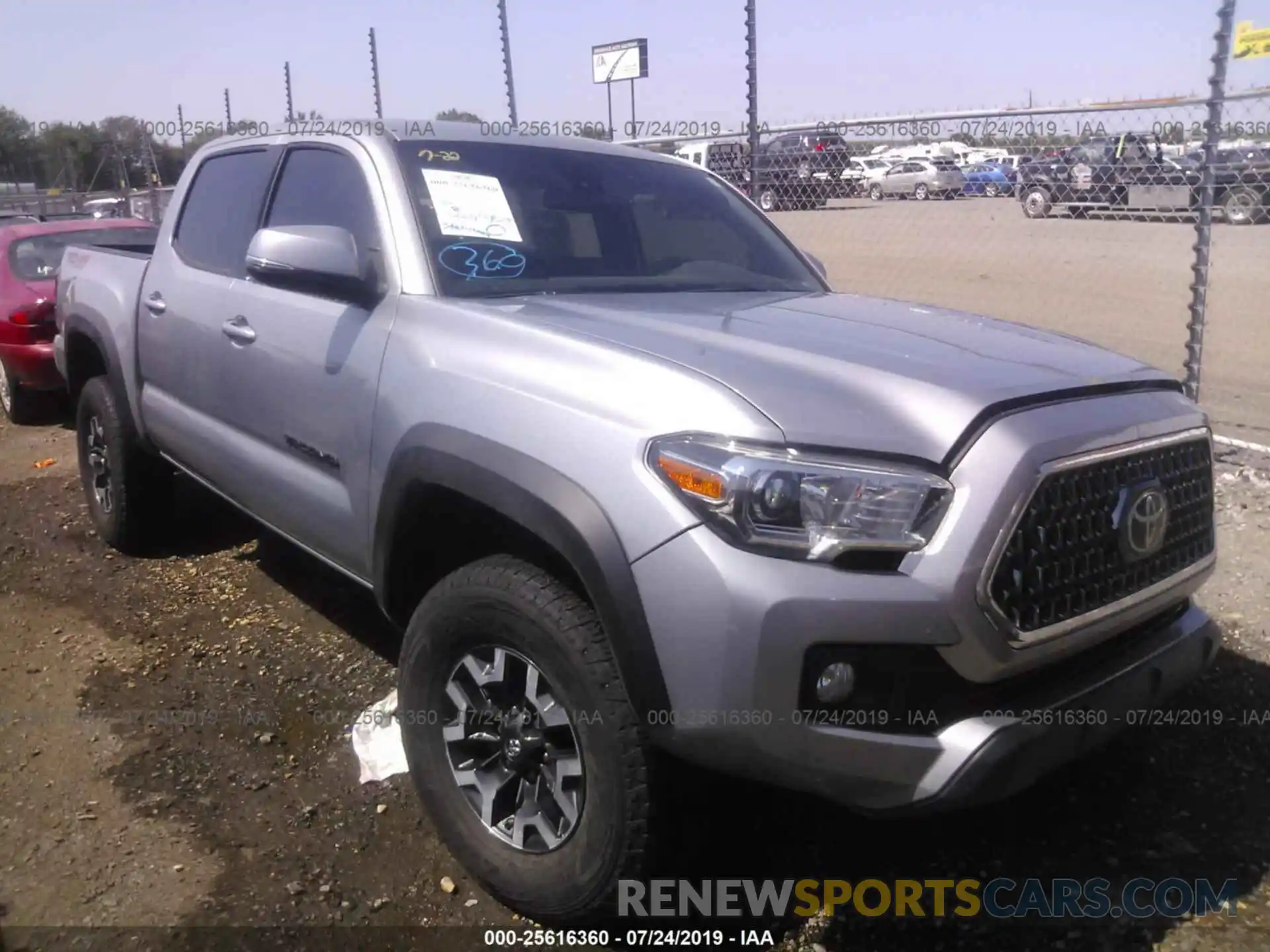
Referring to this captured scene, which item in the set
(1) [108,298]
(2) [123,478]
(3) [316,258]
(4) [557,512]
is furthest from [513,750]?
(1) [108,298]

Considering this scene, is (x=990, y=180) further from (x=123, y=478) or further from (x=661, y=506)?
→ (x=661, y=506)

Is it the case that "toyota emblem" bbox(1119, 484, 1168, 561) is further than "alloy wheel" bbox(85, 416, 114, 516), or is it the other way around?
"alloy wheel" bbox(85, 416, 114, 516)

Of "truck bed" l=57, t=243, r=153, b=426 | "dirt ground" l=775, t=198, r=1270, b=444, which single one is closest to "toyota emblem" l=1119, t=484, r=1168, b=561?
"truck bed" l=57, t=243, r=153, b=426

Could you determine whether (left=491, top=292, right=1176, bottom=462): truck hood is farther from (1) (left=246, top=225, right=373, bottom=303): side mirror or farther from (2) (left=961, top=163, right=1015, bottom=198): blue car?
(2) (left=961, top=163, right=1015, bottom=198): blue car

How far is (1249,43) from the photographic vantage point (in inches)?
195

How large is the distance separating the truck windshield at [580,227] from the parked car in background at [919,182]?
6.20 m

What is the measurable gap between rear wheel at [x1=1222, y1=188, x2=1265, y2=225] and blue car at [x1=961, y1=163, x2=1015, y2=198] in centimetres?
163

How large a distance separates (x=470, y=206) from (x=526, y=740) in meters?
1.60

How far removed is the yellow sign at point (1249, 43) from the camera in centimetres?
488

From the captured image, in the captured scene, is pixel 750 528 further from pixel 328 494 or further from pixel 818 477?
pixel 328 494

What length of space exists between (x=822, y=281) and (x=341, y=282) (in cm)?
179

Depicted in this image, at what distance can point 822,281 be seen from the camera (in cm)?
393

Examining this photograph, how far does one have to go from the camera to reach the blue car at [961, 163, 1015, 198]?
880 centimetres

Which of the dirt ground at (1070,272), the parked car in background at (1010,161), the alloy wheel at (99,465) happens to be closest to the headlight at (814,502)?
the alloy wheel at (99,465)
